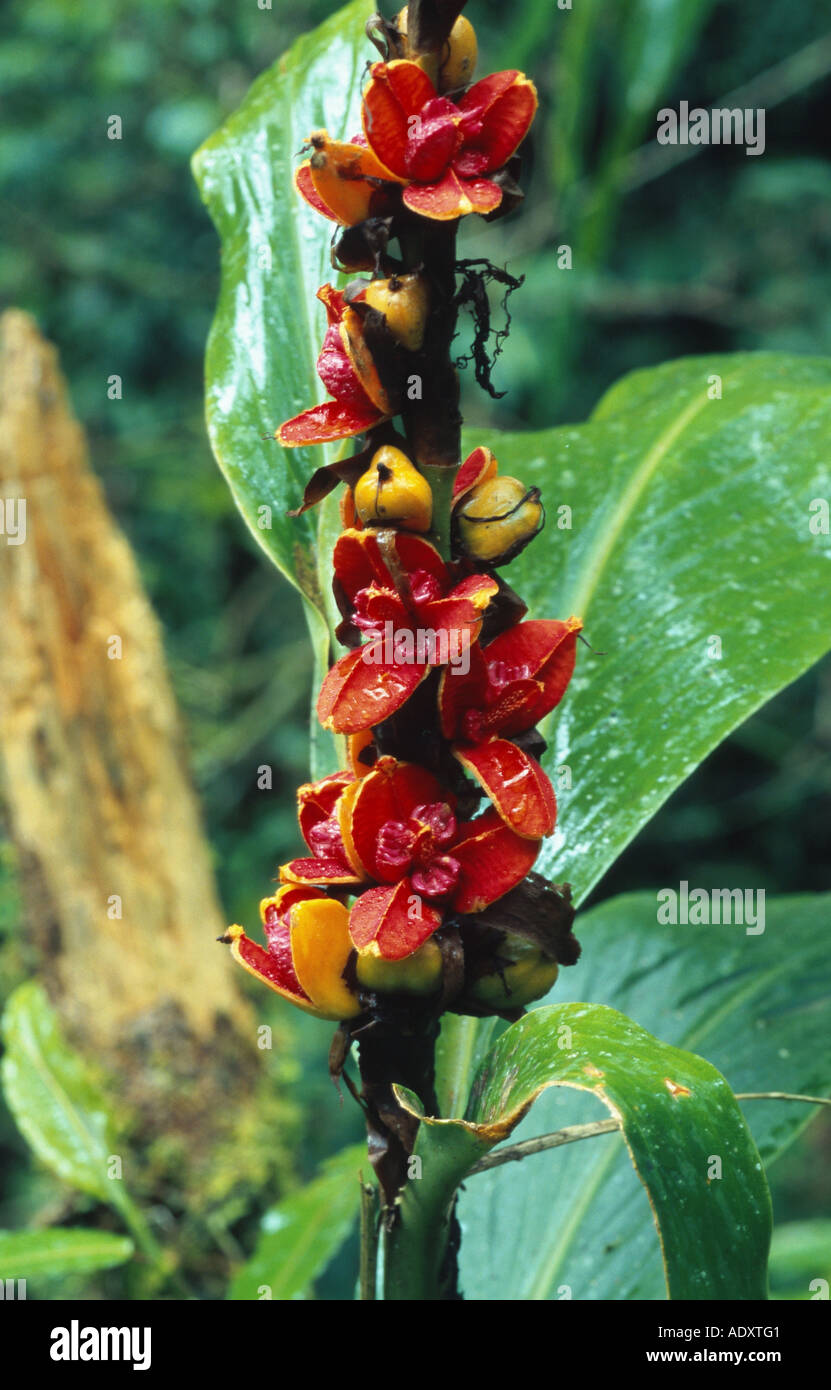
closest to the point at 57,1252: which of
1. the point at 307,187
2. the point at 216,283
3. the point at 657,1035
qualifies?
the point at 657,1035

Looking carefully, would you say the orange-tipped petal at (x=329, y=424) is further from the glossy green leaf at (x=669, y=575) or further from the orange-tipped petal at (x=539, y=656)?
the glossy green leaf at (x=669, y=575)

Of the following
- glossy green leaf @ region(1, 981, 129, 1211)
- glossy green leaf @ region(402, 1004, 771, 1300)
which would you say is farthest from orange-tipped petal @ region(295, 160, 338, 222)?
glossy green leaf @ region(1, 981, 129, 1211)

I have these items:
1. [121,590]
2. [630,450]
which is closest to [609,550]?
[630,450]

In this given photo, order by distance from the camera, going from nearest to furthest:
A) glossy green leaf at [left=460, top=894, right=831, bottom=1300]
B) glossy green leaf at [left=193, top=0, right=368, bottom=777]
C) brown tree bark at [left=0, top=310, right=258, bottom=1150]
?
1. glossy green leaf at [left=193, top=0, right=368, bottom=777]
2. glossy green leaf at [left=460, top=894, right=831, bottom=1300]
3. brown tree bark at [left=0, top=310, right=258, bottom=1150]

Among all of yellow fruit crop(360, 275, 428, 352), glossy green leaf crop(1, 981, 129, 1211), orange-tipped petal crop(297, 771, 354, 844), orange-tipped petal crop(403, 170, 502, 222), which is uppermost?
orange-tipped petal crop(403, 170, 502, 222)

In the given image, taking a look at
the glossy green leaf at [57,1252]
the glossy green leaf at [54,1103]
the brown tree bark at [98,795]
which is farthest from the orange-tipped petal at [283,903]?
the brown tree bark at [98,795]

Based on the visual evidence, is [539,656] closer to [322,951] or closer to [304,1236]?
[322,951]

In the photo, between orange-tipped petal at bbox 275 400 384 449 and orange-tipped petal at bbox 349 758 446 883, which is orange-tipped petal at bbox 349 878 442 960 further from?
orange-tipped petal at bbox 275 400 384 449
